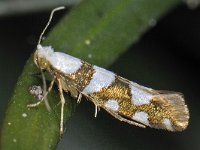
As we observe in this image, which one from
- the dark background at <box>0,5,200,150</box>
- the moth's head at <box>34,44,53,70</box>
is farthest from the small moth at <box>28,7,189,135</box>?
the dark background at <box>0,5,200,150</box>

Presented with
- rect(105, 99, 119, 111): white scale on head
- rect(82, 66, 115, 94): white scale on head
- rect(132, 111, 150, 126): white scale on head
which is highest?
rect(82, 66, 115, 94): white scale on head

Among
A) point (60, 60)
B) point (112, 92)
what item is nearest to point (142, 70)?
point (112, 92)

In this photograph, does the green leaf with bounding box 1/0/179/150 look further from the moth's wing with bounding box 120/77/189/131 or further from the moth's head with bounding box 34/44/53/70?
the moth's wing with bounding box 120/77/189/131

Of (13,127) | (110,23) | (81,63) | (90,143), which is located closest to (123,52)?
(110,23)

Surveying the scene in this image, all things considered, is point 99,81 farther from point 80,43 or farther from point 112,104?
point 80,43

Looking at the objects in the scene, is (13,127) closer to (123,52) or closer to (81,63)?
(81,63)

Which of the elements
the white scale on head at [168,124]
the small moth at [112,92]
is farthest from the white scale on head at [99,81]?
the white scale on head at [168,124]

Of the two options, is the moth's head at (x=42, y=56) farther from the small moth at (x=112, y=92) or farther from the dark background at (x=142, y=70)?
the dark background at (x=142, y=70)
